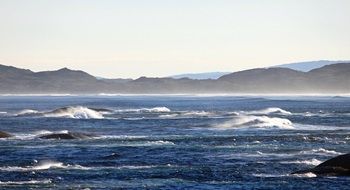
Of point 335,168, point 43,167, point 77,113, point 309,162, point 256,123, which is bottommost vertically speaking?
point 43,167

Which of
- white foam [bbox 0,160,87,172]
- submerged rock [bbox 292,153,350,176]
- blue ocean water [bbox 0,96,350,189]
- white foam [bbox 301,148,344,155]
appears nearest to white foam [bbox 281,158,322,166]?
blue ocean water [bbox 0,96,350,189]

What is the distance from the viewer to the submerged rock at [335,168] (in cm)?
5091

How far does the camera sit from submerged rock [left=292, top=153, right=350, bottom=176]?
5091 cm

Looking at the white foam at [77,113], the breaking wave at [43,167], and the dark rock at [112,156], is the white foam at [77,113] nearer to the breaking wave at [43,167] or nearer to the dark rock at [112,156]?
the dark rock at [112,156]

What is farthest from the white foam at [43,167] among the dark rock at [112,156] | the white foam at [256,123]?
the white foam at [256,123]

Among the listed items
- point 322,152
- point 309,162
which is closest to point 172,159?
point 309,162

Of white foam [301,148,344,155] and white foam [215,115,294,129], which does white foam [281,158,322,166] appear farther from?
white foam [215,115,294,129]

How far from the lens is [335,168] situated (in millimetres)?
51406

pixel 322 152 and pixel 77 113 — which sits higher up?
pixel 77 113

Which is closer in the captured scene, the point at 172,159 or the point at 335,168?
the point at 335,168

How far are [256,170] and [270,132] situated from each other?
39.0 meters

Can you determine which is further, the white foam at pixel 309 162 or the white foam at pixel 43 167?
the white foam at pixel 309 162

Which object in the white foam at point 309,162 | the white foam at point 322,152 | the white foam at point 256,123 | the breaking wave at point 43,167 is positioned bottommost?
the breaking wave at point 43,167

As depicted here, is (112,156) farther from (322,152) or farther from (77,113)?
(77,113)
